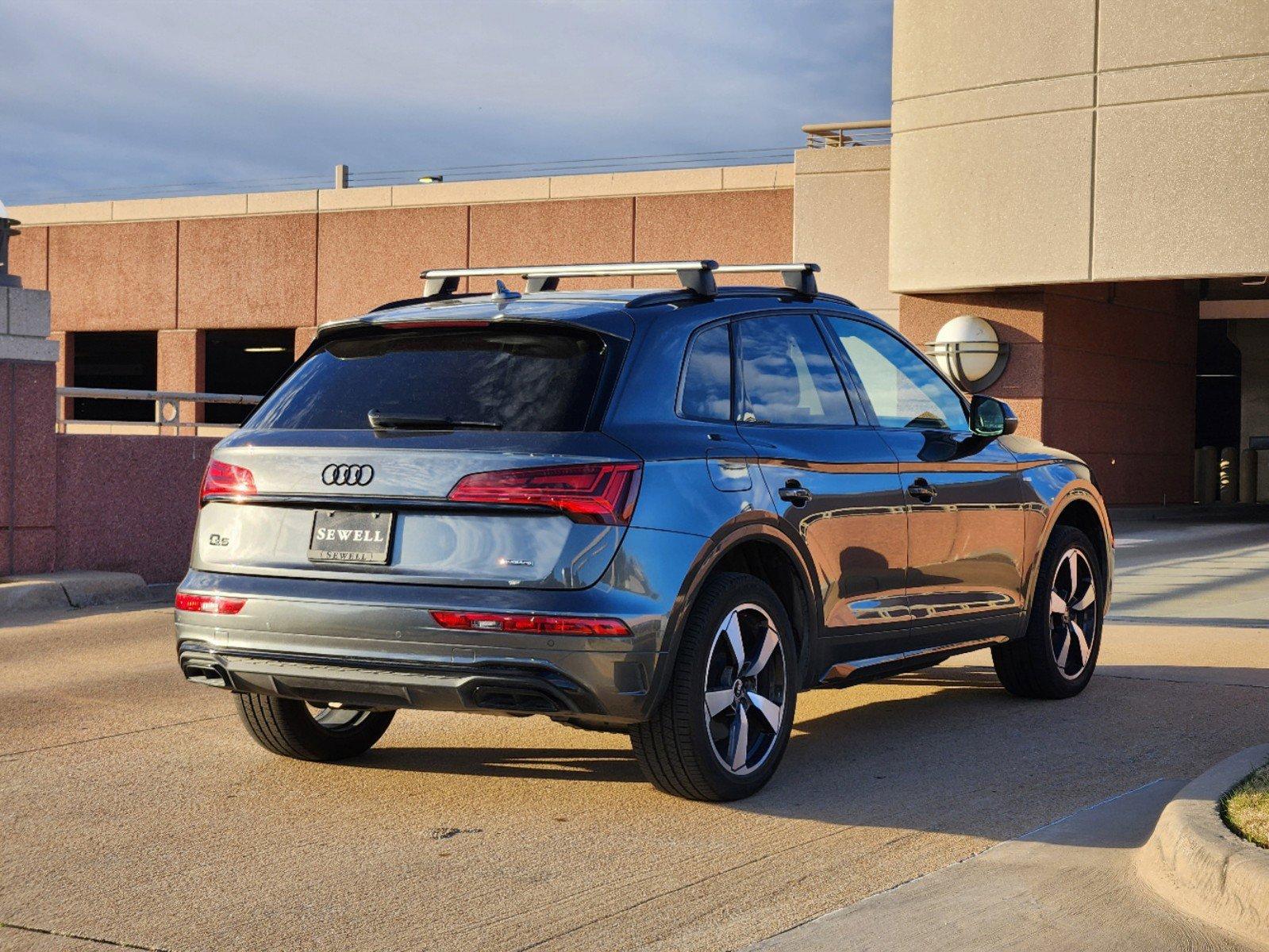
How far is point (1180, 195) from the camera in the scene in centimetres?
2222

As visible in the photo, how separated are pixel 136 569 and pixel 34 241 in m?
25.4

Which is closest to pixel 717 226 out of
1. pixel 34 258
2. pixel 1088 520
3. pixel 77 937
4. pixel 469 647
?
pixel 34 258

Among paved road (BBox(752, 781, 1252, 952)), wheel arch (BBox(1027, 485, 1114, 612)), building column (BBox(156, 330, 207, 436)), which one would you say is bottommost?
paved road (BBox(752, 781, 1252, 952))

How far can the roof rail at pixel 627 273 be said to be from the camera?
20.5ft

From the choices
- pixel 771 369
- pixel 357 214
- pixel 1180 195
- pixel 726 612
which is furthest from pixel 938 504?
pixel 357 214

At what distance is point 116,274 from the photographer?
35969 millimetres

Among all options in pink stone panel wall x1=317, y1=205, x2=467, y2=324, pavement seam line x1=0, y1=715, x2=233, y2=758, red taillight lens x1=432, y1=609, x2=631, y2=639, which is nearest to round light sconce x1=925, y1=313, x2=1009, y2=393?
pink stone panel wall x1=317, y1=205, x2=467, y2=324

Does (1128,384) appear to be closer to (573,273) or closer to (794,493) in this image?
(573,273)

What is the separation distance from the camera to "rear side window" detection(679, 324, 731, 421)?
5879 mm

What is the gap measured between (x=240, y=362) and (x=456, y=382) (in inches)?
1416

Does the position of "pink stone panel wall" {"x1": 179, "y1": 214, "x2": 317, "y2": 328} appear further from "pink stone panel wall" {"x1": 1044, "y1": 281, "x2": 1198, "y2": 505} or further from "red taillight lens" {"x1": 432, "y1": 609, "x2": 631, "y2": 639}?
"red taillight lens" {"x1": 432, "y1": 609, "x2": 631, "y2": 639}

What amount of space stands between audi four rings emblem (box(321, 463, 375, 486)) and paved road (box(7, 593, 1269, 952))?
3.69 feet

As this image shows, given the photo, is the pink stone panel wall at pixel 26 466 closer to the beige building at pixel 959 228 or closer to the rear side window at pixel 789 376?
the rear side window at pixel 789 376

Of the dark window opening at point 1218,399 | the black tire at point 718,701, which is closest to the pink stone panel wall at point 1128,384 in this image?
the dark window opening at point 1218,399
